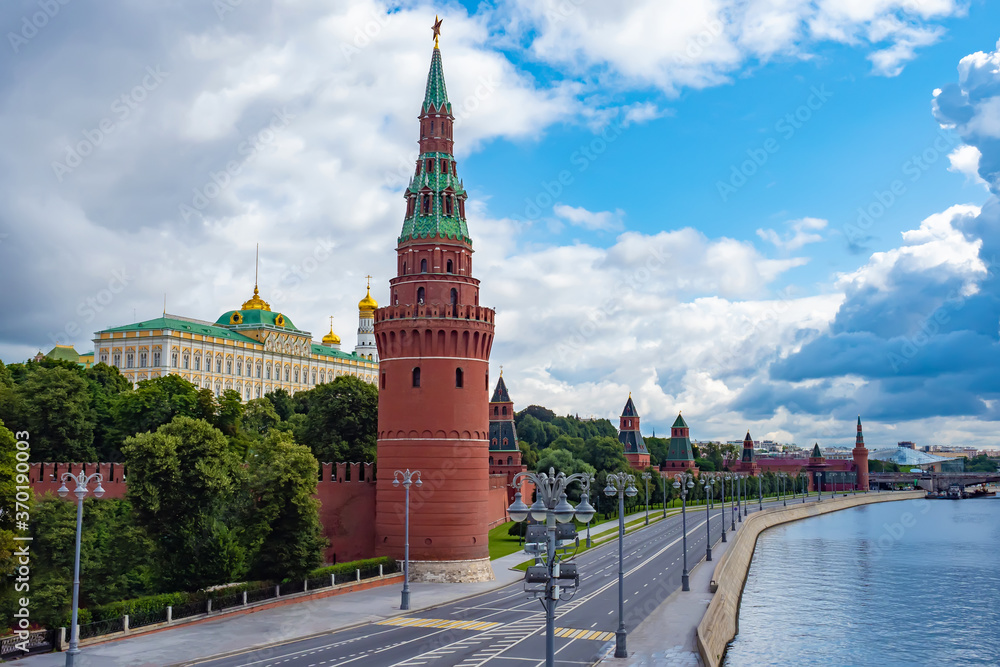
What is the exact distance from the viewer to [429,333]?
54094 mm

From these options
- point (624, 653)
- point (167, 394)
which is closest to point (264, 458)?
point (167, 394)

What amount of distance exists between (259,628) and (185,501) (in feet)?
26.0

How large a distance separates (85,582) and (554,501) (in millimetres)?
23512

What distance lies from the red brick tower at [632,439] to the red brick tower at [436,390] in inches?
3688

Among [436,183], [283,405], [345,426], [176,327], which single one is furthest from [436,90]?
[176,327]

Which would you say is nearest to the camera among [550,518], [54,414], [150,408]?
[550,518]

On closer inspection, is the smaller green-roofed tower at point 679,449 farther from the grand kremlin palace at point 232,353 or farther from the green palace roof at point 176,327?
the green palace roof at point 176,327

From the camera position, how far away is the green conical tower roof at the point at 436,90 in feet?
190

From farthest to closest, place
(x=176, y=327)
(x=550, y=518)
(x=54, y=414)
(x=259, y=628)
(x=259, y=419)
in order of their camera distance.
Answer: (x=176, y=327) → (x=259, y=419) → (x=54, y=414) → (x=259, y=628) → (x=550, y=518)

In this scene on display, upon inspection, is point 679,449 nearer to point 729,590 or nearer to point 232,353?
point 232,353

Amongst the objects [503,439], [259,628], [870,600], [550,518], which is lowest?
[870,600]

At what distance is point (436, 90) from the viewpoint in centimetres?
5831

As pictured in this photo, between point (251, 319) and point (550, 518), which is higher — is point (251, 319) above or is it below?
above

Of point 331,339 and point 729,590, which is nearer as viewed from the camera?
point 729,590
